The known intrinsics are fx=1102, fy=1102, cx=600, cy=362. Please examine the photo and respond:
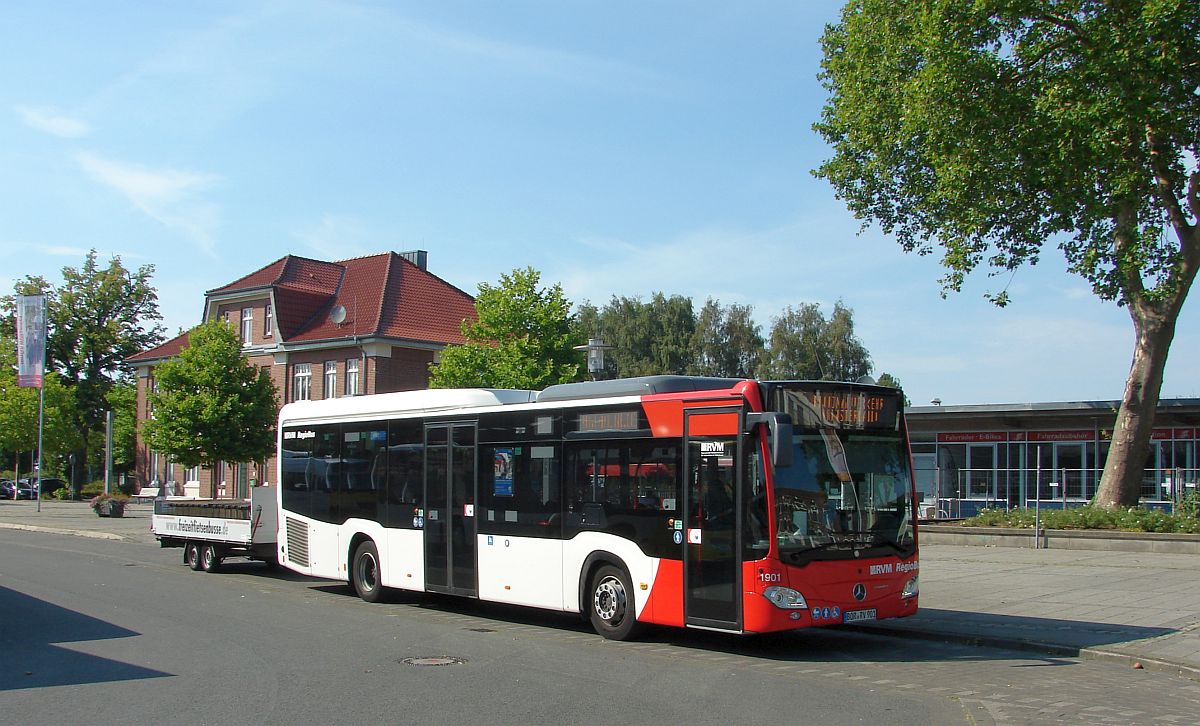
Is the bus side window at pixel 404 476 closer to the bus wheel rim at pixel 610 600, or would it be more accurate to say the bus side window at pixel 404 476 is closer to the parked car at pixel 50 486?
the bus wheel rim at pixel 610 600

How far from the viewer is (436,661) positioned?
10.7 meters

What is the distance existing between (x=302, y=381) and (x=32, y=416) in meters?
32.0

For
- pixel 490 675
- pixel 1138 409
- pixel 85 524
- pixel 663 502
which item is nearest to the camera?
pixel 490 675

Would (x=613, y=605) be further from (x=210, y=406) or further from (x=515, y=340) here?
(x=210, y=406)

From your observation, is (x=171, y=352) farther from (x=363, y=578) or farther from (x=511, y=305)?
(x=363, y=578)

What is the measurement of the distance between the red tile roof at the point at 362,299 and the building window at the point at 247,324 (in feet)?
4.00

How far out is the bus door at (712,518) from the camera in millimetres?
10930

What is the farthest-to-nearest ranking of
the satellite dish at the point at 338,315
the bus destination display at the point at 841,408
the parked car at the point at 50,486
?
the parked car at the point at 50,486, the satellite dish at the point at 338,315, the bus destination display at the point at 841,408

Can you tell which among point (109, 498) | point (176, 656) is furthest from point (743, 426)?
point (109, 498)

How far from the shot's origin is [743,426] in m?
11.0

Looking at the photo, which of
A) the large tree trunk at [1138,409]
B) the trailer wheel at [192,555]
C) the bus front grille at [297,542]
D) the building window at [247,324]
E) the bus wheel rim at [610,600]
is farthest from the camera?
the building window at [247,324]

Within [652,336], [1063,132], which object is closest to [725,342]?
[652,336]

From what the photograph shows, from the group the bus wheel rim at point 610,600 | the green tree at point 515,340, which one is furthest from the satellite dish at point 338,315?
the bus wheel rim at point 610,600

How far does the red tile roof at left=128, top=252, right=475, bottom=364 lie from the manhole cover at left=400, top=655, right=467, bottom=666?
1537 inches
